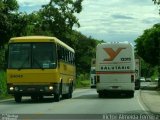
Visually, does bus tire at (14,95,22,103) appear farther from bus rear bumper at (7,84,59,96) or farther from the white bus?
the white bus

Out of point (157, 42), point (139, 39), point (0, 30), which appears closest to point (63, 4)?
point (157, 42)

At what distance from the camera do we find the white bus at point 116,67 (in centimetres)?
3553

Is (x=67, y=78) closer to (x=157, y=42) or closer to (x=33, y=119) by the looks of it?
(x=33, y=119)

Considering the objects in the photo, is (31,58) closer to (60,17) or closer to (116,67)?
(116,67)

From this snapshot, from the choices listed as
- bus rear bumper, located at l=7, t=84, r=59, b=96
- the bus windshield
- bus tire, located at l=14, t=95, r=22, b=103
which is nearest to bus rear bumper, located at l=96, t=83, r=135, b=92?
bus tire, located at l=14, t=95, r=22, b=103

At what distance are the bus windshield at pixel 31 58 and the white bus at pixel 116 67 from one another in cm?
777

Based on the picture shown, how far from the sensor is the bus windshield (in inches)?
1113

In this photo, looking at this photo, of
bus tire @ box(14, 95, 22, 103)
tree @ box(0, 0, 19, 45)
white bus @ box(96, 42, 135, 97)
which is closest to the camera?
bus tire @ box(14, 95, 22, 103)

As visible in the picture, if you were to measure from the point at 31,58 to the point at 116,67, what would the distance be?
29.0 feet

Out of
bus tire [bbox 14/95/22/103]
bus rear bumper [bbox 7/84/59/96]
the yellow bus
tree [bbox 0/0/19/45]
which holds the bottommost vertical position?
bus tire [bbox 14/95/22/103]

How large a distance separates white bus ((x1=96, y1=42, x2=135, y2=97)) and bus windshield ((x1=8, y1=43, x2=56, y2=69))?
25.5 ft

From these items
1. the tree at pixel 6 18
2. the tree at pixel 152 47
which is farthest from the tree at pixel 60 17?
the tree at pixel 6 18

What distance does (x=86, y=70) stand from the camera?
103 m

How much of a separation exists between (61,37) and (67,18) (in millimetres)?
2717
